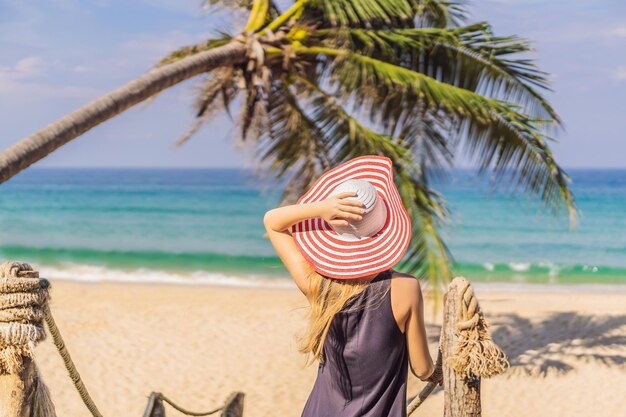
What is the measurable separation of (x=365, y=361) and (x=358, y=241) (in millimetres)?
455

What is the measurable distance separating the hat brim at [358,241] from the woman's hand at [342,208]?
13 centimetres

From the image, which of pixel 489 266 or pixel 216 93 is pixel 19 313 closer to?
pixel 216 93

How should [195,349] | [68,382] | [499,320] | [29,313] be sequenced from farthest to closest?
[499,320] < [195,349] < [68,382] < [29,313]

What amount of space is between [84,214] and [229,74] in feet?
130

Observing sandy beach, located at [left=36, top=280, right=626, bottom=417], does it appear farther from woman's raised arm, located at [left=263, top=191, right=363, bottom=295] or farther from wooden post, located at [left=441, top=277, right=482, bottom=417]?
woman's raised arm, located at [left=263, top=191, right=363, bottom=295]

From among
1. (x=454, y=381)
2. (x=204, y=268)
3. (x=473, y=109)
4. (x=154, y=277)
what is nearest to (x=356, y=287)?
(x=454, y=381)

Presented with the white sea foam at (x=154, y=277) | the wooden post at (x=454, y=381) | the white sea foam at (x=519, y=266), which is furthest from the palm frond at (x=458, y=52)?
the white sea foam at (x=519, y=266)

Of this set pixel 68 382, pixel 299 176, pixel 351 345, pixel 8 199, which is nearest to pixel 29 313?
pixel 351 345

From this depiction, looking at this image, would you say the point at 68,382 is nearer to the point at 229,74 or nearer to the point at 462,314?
the point at 229,74

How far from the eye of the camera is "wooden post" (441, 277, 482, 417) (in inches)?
112

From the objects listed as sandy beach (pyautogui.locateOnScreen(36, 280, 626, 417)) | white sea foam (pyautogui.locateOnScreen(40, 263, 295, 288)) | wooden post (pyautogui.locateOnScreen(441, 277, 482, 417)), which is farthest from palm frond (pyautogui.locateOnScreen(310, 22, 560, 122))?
white sea foam (pyautogui.locateOnScreen(40, 263, 295, 288))

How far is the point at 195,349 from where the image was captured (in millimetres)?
11398

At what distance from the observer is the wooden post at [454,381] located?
2.84 metres

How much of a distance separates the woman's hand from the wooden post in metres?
0.81
